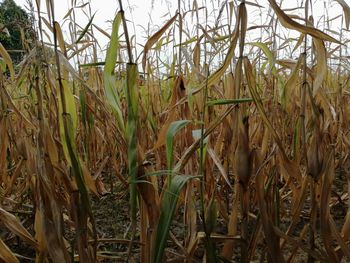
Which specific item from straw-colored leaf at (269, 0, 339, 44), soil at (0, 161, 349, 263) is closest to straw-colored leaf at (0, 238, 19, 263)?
soil at (0, 161, 349, 263)

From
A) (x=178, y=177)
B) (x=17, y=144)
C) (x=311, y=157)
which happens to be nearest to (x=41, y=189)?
(x=178, y=177)

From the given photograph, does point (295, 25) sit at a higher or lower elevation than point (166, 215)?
higher

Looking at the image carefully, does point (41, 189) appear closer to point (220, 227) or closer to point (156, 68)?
point (220, 227)

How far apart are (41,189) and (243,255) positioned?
0.37 meters

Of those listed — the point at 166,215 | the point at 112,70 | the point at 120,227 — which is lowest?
the point at 120,227

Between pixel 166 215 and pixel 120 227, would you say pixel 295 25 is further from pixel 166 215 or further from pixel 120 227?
pixel 120 227

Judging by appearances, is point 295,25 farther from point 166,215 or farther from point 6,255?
point 6,255

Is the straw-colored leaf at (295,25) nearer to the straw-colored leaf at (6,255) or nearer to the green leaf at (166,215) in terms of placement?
the green leaf at (166,215)

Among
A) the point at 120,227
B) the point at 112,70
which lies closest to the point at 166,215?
the point at 112,70

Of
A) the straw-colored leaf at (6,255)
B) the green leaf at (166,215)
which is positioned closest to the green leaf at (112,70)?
the green leaf at (166,215)

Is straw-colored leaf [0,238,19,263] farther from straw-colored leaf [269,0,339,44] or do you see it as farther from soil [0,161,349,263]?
straw-colored leaf [269,0,339,44]

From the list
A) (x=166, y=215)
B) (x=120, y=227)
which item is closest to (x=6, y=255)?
(x=166, y=215)

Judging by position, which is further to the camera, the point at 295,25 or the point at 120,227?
the point at 120,227

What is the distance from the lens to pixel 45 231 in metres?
0.62
